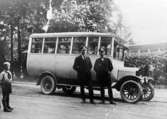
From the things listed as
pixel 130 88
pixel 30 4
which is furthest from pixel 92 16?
pixel 130 88

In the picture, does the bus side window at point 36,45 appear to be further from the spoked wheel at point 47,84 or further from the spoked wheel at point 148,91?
the spoked wheel at point 148,91

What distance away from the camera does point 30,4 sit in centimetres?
2733

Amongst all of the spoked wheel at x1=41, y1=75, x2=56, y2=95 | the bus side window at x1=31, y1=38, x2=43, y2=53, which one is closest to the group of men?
the spoked wheel at x1=41, y1=75, x2=56, y2=95

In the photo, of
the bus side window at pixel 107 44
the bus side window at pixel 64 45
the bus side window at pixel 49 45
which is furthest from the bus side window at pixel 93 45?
the bus side window at pixel 49 45

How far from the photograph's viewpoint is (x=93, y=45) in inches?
511

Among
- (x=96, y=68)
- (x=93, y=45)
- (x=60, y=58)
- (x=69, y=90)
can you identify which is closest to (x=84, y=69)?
(x=96, y=68)

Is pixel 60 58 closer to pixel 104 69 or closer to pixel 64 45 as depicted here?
pixel 64 45

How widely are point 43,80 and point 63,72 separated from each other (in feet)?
3.16

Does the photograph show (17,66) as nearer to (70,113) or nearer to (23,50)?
(23,50)

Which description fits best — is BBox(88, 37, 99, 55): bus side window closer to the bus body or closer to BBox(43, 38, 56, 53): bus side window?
the bus body

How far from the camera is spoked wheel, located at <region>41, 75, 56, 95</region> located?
541 inches

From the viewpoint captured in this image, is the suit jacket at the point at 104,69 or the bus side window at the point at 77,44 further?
the bus side window at the point at 77,44

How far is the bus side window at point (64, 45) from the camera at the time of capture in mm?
13594

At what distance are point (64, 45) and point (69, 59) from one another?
669mm
